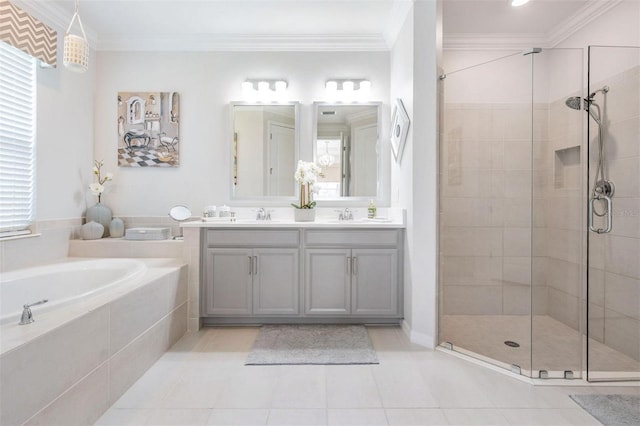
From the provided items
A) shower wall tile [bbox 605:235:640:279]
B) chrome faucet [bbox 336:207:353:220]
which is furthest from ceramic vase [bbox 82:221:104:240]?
shower wall tile [bbox 605:235:640:279]

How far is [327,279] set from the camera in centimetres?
273

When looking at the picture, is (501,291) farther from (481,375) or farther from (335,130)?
(335,130)

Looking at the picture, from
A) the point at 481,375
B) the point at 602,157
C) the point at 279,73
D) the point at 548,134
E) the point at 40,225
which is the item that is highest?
the point at 279,73

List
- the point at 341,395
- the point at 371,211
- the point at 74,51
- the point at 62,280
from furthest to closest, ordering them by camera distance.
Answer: the point at 371,211 → the point at 62,280 → the point at 74,51 → the point at 341,395

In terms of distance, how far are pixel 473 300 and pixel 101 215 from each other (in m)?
3.24

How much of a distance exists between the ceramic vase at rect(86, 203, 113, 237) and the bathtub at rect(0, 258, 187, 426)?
52 cm

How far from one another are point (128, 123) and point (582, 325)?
13.0ft

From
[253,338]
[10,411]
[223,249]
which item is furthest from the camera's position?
[223,249]

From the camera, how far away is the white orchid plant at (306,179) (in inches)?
119

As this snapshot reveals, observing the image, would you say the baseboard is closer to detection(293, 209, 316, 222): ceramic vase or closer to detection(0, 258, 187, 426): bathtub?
detection(293, 209, 316, 222): ceramic vase

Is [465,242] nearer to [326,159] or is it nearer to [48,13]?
[326,159]

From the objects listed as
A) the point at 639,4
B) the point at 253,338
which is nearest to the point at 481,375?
the point at 253,338

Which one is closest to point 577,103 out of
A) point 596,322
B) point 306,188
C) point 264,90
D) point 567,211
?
point 567,211

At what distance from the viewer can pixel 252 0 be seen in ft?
8.63
